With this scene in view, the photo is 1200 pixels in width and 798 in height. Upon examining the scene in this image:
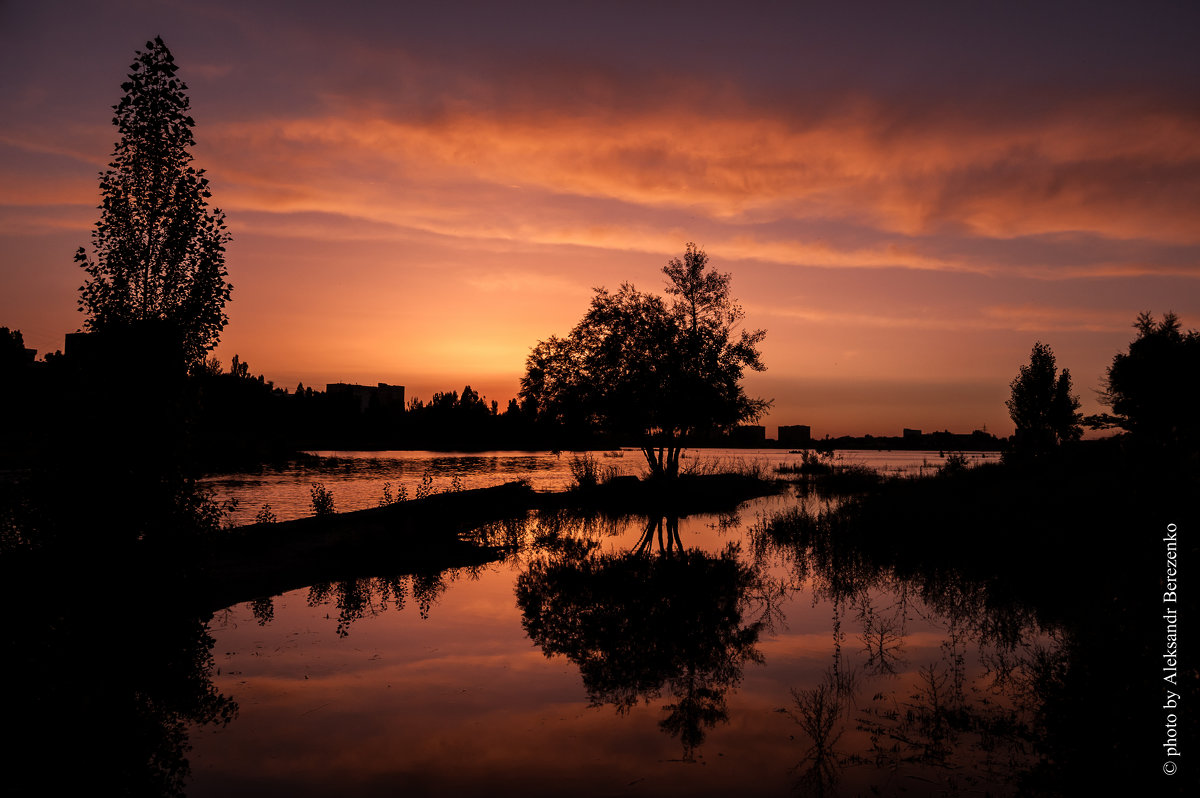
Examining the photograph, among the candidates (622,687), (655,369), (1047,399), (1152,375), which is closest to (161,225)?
(622,687)

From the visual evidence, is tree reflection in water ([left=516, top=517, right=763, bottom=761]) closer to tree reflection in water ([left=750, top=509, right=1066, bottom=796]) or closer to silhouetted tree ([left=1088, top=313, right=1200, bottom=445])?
tree reflection in water ([left=750, top=509, right=1066, bottom=796])

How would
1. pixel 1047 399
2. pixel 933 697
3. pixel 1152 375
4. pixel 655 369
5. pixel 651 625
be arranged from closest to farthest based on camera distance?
pixel 933 697
pixel 651 625
pixel 655 369
pixel 1152 375
pixel 1047 399

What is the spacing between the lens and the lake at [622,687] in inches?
325

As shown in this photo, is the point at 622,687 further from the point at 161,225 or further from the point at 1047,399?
the point at 1047,399

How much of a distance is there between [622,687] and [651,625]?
3838mm

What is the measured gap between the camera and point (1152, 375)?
198 feet

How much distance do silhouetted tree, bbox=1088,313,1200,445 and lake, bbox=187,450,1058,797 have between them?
52429 mm

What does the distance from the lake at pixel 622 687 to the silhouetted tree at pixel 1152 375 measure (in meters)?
52.4

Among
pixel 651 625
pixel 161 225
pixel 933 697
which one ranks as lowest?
pixel 651 625

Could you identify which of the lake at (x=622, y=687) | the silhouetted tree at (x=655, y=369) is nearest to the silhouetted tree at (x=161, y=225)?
the lake at (x=622, y=687)

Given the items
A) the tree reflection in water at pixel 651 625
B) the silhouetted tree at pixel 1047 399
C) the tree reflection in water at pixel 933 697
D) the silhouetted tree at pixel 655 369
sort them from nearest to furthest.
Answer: the tree reflection in water at pixel 933 697
the tree reflection in water at pixel 651 625
the silhouetted tree at pixel 655 369
the silhouetted tree at pixel 1047 399

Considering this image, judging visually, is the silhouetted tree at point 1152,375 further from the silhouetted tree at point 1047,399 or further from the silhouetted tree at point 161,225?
the silhouetted tree at point 161,225

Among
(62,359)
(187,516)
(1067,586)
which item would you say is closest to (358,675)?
(187,516)

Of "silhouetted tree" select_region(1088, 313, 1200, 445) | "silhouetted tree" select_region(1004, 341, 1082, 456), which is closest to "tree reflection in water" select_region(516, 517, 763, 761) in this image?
"silhouetted tree" select_region(1088, 313, 1200, 445)
